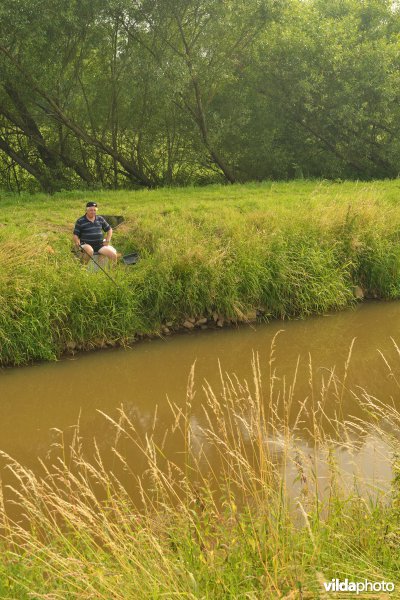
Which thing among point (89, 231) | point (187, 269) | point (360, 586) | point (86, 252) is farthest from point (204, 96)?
point (360, 586)

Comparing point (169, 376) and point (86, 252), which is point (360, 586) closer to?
point (169, 376)

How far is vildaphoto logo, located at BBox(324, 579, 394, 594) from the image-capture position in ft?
8.93

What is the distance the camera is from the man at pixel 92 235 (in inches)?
416

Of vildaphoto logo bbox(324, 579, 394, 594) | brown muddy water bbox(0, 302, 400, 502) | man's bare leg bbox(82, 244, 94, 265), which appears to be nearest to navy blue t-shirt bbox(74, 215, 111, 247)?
man's bare leg bbox(82, 244, 94, 265)

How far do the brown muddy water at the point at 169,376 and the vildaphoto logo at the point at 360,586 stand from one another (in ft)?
7.16

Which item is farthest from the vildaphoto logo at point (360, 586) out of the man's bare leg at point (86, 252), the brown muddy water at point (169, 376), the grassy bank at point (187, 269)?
the man's bare leg at point (86, 252)

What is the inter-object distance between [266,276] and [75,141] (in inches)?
476

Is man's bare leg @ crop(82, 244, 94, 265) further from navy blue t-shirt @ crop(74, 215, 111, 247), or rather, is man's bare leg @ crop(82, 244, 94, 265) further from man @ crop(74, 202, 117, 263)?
navy blue t-shirt @ crop(74, 215, 111, 247)

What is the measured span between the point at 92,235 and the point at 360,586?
28.7 ft

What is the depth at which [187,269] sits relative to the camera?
10.1 metres

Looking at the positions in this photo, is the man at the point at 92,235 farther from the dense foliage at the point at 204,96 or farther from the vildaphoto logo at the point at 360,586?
the vildaphoto logo at the point at 360,586

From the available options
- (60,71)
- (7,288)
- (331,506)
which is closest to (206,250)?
(7,288)

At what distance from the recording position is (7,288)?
29.1ft

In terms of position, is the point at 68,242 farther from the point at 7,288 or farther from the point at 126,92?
the point at 126,92
